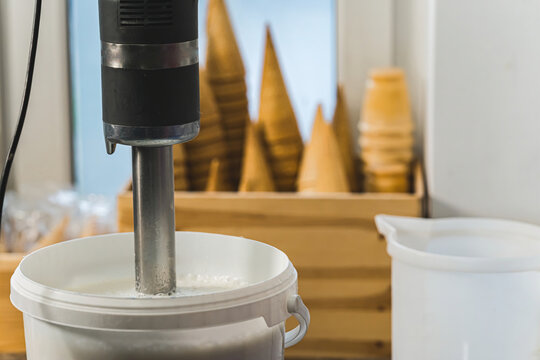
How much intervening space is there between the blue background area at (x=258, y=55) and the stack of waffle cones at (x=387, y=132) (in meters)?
0.27

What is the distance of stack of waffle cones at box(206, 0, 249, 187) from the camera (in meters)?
1.05

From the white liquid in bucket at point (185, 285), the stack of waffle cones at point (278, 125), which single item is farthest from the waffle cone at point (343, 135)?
the white liquid in bucket at point (185, 285)

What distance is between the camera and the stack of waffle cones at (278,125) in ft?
3.31

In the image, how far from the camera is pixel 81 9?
1195 millimetres

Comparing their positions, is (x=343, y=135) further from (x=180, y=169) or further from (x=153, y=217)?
(x=153, y=217)

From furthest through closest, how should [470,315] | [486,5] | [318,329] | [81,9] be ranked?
[81,9] → [318,329] → [486,5] → [470,315]

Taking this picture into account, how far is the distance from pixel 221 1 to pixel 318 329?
455 millimetres

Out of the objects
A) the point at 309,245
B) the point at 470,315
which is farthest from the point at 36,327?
the point at 309,245

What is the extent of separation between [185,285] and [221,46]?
0.65 metres

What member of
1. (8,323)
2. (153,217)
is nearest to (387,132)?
(8,323)

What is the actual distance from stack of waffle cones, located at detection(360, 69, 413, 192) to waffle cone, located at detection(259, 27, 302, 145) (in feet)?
0.36

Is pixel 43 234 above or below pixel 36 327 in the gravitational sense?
below

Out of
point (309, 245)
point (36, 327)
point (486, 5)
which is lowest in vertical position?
point (309, 245)

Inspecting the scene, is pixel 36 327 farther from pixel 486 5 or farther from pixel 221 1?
pixel 221 1
